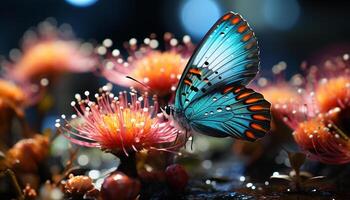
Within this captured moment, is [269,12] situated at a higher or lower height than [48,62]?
higher

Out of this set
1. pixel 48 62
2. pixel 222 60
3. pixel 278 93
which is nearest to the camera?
pixel 222 60

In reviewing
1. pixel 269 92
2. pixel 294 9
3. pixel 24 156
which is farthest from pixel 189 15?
pixel 24 156

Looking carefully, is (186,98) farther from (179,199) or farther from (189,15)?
(189,15)

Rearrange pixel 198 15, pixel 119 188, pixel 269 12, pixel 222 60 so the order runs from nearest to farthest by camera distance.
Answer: pixel 119 188 → pixel 222 60 → pixel 198 15 → pixel 269 12

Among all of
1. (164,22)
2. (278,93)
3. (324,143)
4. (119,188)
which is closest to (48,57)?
(278,93)

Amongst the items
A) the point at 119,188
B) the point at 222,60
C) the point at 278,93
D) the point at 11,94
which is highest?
the point at 278,93

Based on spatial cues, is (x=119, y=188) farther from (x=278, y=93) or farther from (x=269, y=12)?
(x=269, y=12)

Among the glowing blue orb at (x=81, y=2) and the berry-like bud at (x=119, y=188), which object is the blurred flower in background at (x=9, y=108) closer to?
the berry-like bud at (x=119, y=188)
